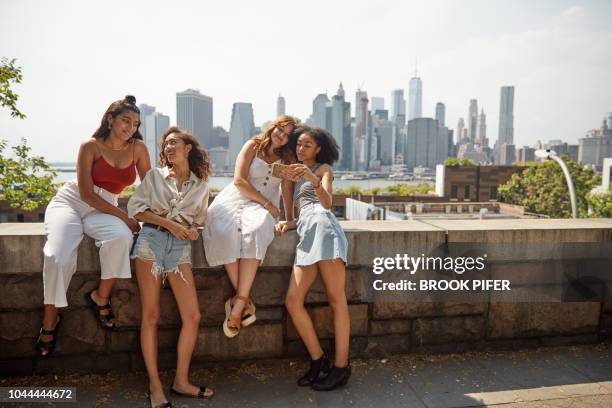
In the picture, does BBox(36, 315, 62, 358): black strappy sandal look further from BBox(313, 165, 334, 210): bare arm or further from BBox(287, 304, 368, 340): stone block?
BBox(313, 165, 334, 210): bare arm

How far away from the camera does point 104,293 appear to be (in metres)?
3.19

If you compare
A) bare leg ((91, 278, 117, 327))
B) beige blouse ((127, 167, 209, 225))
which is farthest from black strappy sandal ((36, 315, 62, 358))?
beige blouse ((127, 167, 209, 225))

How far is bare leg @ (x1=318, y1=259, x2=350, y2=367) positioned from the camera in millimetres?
3271

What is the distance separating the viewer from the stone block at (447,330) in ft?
12.4

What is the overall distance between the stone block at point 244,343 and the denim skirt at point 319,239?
669mm

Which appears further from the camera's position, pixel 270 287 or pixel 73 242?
pixel 270 287

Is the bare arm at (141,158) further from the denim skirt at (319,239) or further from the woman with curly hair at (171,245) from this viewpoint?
the denim skirt at (319,239)

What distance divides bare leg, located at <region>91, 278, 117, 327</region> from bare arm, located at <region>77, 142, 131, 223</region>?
0.44 meters

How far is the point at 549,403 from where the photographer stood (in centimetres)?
301

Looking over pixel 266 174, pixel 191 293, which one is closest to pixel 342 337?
pixel 191 293

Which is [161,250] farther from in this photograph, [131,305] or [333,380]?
[333,380]

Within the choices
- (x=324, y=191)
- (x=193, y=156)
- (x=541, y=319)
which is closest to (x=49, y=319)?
(x=193, y=156)

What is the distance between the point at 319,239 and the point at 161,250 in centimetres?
112

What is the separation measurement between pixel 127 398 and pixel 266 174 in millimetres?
1948
